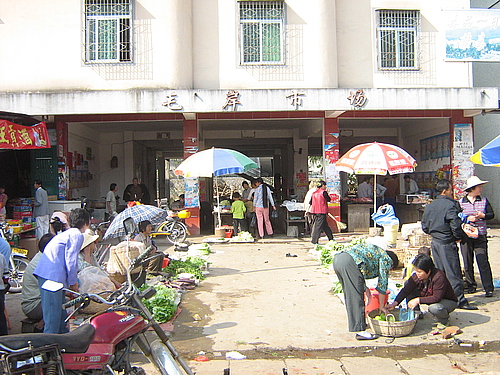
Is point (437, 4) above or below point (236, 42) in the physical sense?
above

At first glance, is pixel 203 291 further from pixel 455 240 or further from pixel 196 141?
pixel 196 141

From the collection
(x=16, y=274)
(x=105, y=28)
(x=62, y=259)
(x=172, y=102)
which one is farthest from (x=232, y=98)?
(x=62, y=259)

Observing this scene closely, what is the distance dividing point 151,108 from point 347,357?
→ 30.6ft

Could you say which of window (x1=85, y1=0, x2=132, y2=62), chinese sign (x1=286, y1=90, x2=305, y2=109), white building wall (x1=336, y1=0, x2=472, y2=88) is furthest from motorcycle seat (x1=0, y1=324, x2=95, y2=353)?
white building wall (x1=336, y1=0, x2=472, y2=88)

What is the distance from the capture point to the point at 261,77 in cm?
1348

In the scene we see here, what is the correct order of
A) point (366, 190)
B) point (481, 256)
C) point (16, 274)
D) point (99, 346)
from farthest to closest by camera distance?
point (366, 190) → point (16, 274) → point (481, 256) → point (99, 346)

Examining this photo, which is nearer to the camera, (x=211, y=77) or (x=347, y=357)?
(x=347, y=357)

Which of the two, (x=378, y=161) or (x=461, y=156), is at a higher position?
(x=461, y=156)

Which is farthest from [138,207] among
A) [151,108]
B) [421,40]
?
[421,40]

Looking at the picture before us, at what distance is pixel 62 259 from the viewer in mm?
4520

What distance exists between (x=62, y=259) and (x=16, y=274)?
4484 millimetres

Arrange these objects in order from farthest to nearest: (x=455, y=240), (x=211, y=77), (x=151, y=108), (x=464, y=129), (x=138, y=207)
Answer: (x=464, y=129) < (x=211, y=77) < (x=151, y=108) < (x=138, y=207) < (x=455, y=240)

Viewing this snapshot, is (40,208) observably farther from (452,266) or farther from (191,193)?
(452,266)

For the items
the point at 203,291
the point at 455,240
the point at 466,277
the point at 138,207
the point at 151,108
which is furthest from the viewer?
the point at 151,108
